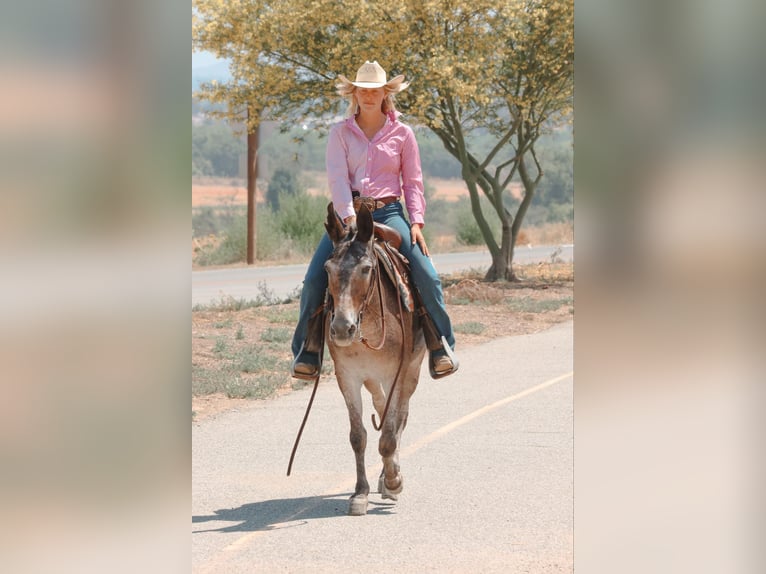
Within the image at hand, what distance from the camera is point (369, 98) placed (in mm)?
8352

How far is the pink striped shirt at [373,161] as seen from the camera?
27.1ft

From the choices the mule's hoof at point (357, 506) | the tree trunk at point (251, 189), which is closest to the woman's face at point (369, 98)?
the mule's hoof at point (357, 506)

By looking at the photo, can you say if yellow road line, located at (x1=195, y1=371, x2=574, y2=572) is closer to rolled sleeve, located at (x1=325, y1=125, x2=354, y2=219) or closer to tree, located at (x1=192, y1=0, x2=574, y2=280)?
rolled sleeve, located at (x1=325, y1=125, x2=354, y2=219)

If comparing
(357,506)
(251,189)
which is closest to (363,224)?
(357,506)

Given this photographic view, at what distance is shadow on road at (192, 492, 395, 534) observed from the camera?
7570mm

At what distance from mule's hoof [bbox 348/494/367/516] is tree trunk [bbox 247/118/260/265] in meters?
27.5

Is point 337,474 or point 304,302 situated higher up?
point 304,302

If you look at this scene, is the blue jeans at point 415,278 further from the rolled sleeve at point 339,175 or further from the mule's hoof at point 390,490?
the mule's hoof at point 390,490
